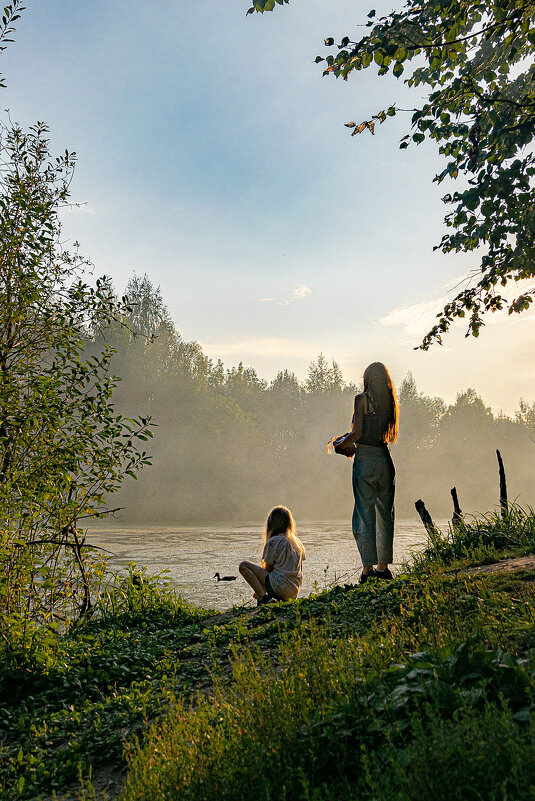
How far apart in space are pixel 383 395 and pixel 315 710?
463 centimetres

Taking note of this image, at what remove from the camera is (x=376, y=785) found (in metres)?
2.19

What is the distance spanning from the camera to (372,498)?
7270mm

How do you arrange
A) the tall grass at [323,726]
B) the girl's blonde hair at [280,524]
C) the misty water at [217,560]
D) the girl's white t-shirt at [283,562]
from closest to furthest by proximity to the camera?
the tall grass at [323,726] < the girl's white t-shirt at [283,562] < the girl's blonde hair at [280,524] < the misty water at [217,560]

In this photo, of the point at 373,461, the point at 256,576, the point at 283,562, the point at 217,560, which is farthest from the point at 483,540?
the point at 217,560

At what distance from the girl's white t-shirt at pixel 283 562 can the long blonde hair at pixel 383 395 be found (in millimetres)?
1794

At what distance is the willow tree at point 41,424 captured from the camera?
5789 mm

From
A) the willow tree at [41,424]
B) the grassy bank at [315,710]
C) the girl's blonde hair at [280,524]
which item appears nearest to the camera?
the grassy bank at [315,710]

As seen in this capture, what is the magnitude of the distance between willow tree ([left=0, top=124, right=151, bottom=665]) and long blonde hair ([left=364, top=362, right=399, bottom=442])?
2.72 meters

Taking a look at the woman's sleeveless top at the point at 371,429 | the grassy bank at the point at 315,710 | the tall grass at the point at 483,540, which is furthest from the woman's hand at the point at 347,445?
the tall grass at the point at 483,540

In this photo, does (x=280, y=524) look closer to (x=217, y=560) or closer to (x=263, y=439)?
(x=217, y=560)

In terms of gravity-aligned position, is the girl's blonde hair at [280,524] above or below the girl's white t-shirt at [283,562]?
above

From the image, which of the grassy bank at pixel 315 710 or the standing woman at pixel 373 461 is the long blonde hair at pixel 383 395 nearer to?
the standing woman at pixel 373 461

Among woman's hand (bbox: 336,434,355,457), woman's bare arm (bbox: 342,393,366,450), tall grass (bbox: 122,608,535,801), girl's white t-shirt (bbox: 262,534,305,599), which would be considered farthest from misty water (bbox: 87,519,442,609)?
tall grass (bbox: 122,608,535,801)

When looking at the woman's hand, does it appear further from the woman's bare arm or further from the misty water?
the misty water
